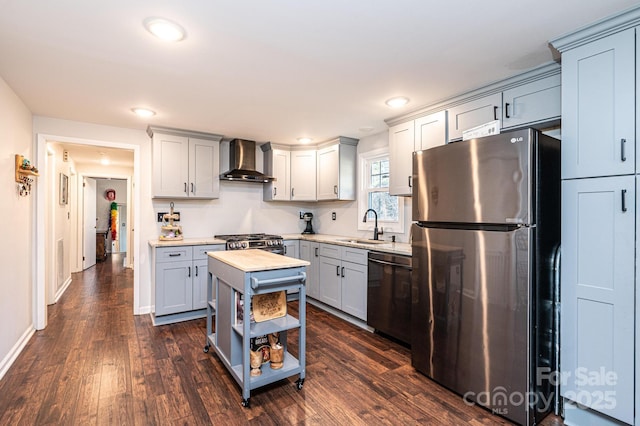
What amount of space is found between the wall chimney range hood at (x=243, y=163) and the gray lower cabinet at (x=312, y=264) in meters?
1.10

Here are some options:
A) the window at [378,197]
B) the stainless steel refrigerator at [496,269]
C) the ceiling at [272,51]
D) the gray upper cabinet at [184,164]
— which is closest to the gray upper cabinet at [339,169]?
the window at [378,197]

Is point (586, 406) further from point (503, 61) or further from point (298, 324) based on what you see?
point (503, 61)

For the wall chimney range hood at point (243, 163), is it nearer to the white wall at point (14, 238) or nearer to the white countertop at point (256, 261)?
the white countertop at point (256, 261)

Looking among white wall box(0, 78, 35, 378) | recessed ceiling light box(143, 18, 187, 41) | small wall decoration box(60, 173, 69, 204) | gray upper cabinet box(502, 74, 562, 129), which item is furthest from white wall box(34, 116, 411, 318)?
recessed ceiling light box(143, 18, 187, 41)

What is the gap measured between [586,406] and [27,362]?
4.03 m

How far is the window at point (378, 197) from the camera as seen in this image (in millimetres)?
3943

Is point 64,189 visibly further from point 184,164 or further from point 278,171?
point 278,171

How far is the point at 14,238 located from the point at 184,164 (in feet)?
5.80

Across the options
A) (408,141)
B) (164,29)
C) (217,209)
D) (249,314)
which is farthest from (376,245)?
(164,29)

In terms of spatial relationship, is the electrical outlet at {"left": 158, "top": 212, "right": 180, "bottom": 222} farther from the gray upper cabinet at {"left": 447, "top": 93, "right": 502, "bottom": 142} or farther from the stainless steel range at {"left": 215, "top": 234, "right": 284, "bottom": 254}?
the gray upper cabinet at {"left": 447, "top": 93, "right": 502, "bottom": 142}

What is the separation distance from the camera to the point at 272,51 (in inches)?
80.6

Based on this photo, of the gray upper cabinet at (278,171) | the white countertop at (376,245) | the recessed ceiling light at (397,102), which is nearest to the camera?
the recessed ceiling light at (397,102)

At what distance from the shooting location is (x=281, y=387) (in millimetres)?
2334

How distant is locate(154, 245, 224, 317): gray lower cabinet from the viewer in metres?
3.59
